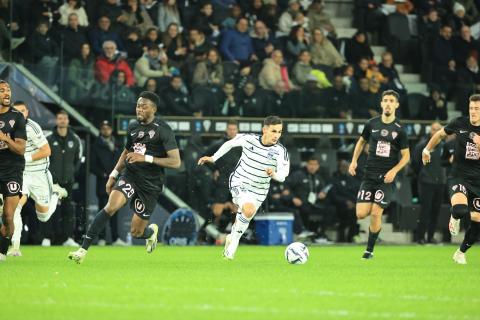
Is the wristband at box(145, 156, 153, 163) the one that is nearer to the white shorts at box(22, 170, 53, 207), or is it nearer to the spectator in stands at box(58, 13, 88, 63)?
the white shorts at box(22, 170, 53, 207)

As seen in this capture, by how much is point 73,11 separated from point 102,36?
1094 mm

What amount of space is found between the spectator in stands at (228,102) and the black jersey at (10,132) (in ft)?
33.0

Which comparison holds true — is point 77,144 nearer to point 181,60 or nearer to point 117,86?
point 117,86

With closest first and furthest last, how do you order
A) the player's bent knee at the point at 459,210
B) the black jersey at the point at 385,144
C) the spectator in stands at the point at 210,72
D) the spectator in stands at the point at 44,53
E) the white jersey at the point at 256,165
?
the player's bent knee at the point at 459,210 < the white jersey at the point at 256,165 < the black jersey at the point at 385,144 < the spectator in stands at the point at 44,53 < the spectator in stands at the point at 210,72

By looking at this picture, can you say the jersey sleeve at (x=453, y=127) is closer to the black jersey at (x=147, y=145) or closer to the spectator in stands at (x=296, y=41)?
the black jersey at (x=147, y=145)

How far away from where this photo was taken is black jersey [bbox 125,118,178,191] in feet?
49.2

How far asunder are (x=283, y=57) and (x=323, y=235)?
14.8ft

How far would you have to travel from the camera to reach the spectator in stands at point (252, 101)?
24.5 m

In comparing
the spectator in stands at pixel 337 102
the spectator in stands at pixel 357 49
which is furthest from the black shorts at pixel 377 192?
the spectator in stands at pixel 357 49

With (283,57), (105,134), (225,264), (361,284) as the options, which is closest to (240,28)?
(283,57)

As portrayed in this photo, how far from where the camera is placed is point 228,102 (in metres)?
24.3

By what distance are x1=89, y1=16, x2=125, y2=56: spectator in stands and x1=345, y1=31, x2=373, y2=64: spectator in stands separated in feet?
21.5

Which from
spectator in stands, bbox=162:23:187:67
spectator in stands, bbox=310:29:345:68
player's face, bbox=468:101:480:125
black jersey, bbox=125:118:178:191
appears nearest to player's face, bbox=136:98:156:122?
black jersey, bbox=125:118:178:191

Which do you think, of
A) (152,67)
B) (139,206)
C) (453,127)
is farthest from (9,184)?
(152,67)
